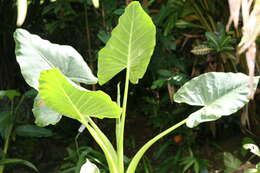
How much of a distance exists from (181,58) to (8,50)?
3.17 feet

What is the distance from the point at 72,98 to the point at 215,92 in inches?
20.6

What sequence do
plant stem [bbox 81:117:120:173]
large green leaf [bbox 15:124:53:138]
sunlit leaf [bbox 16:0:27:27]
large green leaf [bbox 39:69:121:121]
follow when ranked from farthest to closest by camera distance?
large green leaf [bbox 15:124:53:138] < plant stem [bbox 81:117:120:173] < large green leaf [bbox 39:69:121:121] < sunlit leaf [bbox 16:0:27:27]

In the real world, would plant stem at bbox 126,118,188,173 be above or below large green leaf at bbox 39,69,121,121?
below

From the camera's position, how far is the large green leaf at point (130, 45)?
1486 millimetres

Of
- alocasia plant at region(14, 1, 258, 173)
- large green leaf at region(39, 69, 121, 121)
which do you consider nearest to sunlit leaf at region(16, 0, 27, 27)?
large green leaf at region(39, 69, 121, 121)

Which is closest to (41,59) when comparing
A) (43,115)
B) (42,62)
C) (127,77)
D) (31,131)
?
(42,62)

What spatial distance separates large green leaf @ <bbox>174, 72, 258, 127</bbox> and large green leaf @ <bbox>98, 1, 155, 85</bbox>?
0.56ft

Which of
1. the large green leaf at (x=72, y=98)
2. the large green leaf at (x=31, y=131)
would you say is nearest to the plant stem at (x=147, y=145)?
the large green leaf at (x=72, y=98)

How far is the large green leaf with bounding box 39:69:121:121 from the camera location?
121 cm

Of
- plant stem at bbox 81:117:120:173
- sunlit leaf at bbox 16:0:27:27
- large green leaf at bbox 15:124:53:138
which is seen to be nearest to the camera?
sunlit leaf at bbox 16:0:27:27

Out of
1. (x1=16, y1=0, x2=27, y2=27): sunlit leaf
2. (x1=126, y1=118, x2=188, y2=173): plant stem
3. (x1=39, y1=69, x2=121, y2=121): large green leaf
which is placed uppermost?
(x1=16, y1=0, x2=27, y2=27): sunlit leaf

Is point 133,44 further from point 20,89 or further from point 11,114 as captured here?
point 20,89

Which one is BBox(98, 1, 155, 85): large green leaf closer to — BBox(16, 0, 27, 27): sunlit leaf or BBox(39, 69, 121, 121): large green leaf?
BBox(39, 69, 121, 121): large green leaf

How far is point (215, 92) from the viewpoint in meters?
1.57
